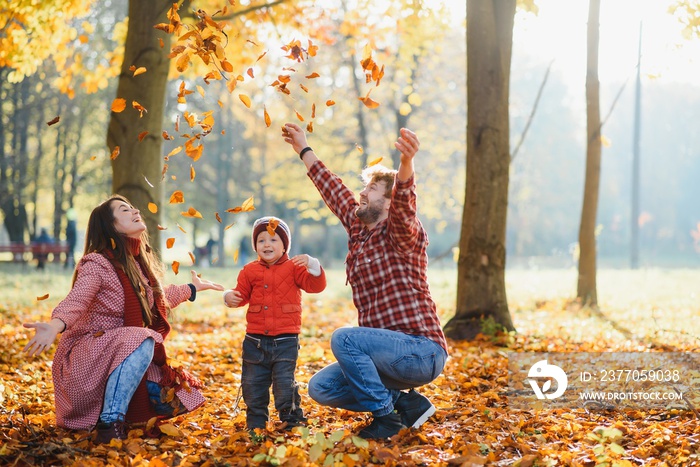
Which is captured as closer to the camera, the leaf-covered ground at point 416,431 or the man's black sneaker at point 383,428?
the leaf-covered ground at point 416,431

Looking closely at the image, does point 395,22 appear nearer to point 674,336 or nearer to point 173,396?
point 674,336

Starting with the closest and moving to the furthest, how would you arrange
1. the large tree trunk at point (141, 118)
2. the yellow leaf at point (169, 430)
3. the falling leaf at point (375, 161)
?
1. the yellow leaf at point (169, 430)
2. the falling leaf at point (375, 161)
3. the large tree trunk at point (141, 118)

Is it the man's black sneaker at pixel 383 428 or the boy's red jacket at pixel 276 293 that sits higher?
the boy's red jacket at pixel 276 293

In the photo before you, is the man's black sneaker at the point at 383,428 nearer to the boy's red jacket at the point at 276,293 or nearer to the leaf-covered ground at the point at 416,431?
the leaf-covered ground at the point at 416,431

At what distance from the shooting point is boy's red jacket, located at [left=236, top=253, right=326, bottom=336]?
4.47 meters

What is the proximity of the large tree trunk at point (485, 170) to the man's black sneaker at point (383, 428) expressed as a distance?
3801mm

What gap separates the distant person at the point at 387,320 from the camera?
4152 mm

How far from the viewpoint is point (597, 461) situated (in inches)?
148

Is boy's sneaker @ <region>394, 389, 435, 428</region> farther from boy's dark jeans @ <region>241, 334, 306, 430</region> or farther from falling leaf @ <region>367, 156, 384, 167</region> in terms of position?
falling leaf @ <region>367, 156, 384, 167</region>

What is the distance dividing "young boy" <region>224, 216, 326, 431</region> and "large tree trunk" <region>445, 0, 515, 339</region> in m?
3.82

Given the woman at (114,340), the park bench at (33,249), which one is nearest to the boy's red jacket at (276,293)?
the woman at (114,340)

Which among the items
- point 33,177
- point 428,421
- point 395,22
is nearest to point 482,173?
point 428,421

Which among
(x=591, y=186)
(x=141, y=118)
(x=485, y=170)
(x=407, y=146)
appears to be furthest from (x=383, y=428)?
(x=591, y=186)

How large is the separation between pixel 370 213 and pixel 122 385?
1.72m
